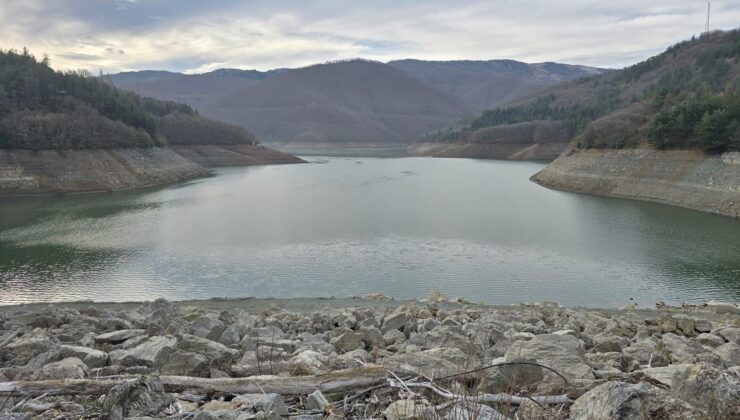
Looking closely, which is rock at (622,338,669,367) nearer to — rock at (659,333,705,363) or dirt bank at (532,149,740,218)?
rock at (659,333,705,363)

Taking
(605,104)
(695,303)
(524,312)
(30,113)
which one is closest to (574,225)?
(695,303)

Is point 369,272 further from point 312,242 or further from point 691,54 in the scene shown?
point 691,54

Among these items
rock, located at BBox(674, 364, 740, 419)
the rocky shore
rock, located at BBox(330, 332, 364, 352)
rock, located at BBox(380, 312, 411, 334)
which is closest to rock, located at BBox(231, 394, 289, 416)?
the rocky shore

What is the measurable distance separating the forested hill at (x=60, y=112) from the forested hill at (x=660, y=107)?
142ft

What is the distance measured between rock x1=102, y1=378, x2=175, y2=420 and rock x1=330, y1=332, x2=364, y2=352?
324 cm

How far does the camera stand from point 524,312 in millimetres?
9266

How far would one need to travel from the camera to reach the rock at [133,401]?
2.76 m

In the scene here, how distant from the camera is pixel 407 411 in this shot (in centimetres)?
271

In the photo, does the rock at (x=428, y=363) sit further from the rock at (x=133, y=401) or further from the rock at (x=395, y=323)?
the rock at (x=395, y=323)

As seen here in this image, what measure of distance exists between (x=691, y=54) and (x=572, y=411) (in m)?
125

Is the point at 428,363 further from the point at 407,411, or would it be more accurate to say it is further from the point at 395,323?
the point at 395,323

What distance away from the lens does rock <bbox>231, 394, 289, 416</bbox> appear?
9.15ft

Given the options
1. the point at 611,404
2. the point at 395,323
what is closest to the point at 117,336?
the point at 395,323

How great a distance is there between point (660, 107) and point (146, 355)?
141ft
